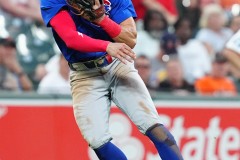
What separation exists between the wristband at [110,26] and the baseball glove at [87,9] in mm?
61

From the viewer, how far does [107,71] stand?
233 inches

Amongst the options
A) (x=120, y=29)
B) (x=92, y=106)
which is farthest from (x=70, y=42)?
(x=92, y=106)

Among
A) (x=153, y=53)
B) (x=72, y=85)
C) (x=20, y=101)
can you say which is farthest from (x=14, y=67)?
(x=72, y=85)

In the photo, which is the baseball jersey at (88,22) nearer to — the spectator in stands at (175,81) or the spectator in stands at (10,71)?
the spectator in stands at (10,71)

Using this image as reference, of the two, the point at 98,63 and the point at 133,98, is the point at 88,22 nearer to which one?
the point at 98,63

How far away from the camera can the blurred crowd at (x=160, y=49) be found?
8.61 meters

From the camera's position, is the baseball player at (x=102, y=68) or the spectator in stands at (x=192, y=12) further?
the spectator in stands at (x=192, y=12)

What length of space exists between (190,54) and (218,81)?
852 mm

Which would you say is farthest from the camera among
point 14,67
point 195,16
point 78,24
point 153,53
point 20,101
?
point 195,16

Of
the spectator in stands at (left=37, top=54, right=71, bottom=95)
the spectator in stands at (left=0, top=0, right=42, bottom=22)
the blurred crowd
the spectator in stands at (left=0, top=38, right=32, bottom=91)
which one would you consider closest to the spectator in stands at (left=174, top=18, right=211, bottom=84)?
the blurred crowd

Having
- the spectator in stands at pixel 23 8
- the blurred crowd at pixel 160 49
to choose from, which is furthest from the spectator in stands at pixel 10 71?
the spectator in stands at pixel 23 8

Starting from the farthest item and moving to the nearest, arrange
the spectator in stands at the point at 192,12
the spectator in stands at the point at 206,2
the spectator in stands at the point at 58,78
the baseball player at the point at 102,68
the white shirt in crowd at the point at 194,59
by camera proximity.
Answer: the spectator in stands at the point at 206,2 → the spectator in stands at the point at 192,12 → the white shirt in crowd at the point at 194,59 → the spectator in stands at the point at 58,78 → the baseball player at the point at 102,68

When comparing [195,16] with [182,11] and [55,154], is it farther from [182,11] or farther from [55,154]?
[55,154]

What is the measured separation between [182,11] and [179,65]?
5.47ft
